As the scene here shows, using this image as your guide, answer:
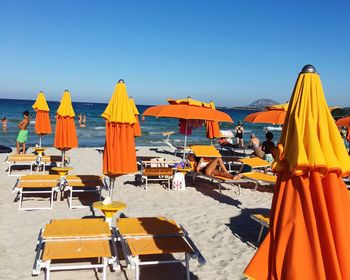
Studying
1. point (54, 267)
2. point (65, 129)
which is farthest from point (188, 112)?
point (54, 267)

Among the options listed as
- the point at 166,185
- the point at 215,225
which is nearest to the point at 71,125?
the point at 166,185

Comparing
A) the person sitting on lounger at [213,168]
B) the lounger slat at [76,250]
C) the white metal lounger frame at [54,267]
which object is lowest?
the white metal lounger frame at [54,267]

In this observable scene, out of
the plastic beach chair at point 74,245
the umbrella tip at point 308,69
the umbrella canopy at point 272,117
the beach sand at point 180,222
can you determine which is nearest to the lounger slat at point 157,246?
the plastic beach chair at point 74,245

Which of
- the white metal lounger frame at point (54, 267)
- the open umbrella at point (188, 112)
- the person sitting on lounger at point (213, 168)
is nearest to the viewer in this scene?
the white metal lounger frame at point (54, 267)

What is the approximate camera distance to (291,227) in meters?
2.52

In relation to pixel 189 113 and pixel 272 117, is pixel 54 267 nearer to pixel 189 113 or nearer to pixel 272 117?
pixel 189 113

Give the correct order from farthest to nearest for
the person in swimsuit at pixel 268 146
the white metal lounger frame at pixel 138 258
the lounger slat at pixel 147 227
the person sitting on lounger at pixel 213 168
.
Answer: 1. the person in swimsuit at pixel 268 146
2. the person sitting on lounger at pixel 213 168
3. the lounger slat at pixel 147 227
4. the white metal lounger frame at pixel 138 258

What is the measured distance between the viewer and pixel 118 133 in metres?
5.99

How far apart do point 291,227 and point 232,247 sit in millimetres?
3271

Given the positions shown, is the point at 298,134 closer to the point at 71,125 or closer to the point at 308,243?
the point at 308,243

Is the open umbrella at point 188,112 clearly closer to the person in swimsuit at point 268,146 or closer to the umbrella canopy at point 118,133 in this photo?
the person in swimsuit at point 268,146

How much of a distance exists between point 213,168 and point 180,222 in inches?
115

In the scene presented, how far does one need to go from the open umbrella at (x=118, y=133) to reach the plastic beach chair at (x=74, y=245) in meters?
1.15

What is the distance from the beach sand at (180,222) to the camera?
476cm
